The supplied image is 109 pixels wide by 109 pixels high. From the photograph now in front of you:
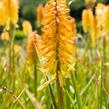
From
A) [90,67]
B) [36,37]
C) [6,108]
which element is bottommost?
[90,67]

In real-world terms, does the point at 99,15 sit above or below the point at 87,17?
above

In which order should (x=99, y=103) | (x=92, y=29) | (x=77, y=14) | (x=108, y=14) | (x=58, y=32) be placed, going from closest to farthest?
(x=58, y=32), (x=99, y=103), (x=108, y=14), (x=92, y=29), (x=77, y=14)

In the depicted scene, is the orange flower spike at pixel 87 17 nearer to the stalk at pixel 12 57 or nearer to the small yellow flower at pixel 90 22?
the small yellow flower at pixel 90 22

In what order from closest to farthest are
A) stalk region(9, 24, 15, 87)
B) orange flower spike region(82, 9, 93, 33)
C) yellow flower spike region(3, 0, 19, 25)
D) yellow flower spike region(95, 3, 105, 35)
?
stalk region(9, 24, 15, 87)
yellow flower spike region(3, 0, 19, 25)
yellow flower spike region(95, 3, 105, 35)
orange flower spike region(82, 9, 93, 33)

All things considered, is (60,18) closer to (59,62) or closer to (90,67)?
(59,62)

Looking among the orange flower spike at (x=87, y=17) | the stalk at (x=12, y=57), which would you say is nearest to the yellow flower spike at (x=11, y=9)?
the stalk at (x=12, y=57)

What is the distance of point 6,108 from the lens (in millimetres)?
1902

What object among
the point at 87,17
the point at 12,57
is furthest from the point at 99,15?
the point at 12,57

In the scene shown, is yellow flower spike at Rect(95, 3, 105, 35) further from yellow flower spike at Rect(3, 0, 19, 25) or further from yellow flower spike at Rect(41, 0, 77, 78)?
yellow flower spike at Rect(41, 0, 77, 78)

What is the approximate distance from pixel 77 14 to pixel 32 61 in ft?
74.3

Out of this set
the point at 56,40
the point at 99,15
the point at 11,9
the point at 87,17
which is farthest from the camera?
the point at 87,17

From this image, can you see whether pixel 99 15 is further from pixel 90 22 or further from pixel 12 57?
pixel 12 57

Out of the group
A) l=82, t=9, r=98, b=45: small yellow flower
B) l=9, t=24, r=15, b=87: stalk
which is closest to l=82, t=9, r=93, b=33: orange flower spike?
l=82, t=9, r=98, b=45: small yellow flower

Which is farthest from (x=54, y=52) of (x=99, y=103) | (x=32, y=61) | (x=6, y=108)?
(x=32, y=61)
